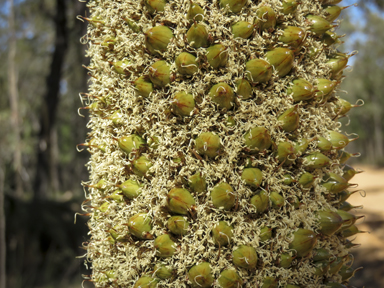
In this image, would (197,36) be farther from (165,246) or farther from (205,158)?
(165,246)

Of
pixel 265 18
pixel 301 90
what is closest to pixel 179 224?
pixel 301 90

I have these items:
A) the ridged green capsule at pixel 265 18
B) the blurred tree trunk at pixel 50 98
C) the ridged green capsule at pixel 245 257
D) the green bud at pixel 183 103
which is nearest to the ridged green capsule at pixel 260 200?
the ridged green capsule at pixel 245 257

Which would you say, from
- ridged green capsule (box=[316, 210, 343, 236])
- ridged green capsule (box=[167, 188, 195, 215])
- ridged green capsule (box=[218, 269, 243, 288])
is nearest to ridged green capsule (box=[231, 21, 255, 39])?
ridged green capsule (box=[167, 188, 195, 215])

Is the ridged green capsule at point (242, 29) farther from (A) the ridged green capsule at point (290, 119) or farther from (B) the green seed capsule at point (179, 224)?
(B) the green seed capsule at point (179, 224)

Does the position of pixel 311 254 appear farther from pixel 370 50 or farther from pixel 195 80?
pixel 370 50

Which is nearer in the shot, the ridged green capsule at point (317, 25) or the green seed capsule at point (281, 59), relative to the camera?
the green seed capsule at point (281, 59)

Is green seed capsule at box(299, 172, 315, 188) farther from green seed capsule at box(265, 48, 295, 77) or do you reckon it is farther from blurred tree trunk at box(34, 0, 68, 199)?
blurred tree trunk at box(34, 0, 68, 199)
